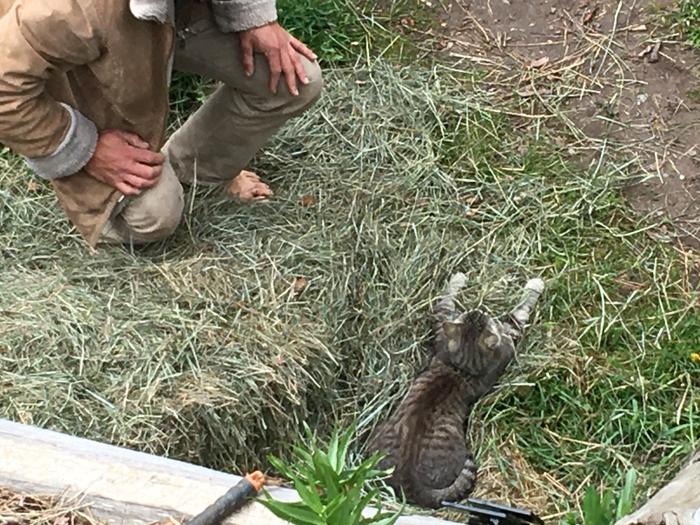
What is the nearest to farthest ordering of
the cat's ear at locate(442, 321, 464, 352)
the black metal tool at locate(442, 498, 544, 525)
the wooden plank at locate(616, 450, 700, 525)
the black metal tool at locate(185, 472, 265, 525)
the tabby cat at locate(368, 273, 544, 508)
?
the wooden plank at locate(616, 450, 700, 525)
the black metal tool at locate(185, 472, 265, 525)
the black metal tool at locate(442, 498, 544, 525)
the tabby cat at locate(368, 273, 544, 508)
the cat's ear at locate(442, 321, 464, 352)

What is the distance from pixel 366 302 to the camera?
393 centimetres

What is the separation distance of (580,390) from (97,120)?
6.46 feet

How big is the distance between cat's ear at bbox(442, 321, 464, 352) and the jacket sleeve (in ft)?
4.67

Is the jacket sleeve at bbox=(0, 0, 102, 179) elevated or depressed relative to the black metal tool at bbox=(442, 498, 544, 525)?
elevated

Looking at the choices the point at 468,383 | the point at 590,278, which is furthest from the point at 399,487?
the point at 590,278

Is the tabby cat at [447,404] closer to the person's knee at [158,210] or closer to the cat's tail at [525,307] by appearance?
the cat's tail at [525,307]

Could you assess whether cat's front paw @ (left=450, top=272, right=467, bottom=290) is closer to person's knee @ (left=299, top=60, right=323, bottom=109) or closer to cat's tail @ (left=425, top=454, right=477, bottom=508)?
cat's tail @ (left=425, top=454, right=477, bottom=508)

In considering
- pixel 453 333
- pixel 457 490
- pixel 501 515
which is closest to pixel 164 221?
pixel 453 333

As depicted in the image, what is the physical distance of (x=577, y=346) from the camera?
3.83m

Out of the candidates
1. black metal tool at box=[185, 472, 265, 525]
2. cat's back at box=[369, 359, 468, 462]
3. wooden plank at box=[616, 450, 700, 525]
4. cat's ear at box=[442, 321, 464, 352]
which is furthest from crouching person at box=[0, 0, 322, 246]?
wooden plank at box=[616, 450, 700, 525]

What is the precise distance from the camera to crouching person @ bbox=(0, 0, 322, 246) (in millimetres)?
2857

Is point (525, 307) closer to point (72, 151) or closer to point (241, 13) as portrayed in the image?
point (241, 13)

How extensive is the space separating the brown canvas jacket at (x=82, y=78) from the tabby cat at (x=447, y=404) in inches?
49.9

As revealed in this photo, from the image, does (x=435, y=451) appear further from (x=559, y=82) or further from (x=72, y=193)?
(x=559, y=82)
